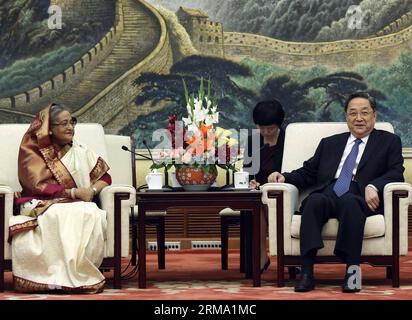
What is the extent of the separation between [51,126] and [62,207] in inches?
25.0

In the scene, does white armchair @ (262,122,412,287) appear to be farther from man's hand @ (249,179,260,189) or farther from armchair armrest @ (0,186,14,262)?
armchair armrest @ (0,186,14,262)

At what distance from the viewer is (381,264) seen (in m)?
6.70

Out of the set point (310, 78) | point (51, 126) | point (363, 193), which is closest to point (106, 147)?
point (51, 126)

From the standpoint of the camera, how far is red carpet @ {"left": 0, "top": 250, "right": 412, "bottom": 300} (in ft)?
20.7

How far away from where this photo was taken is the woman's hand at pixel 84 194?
696cm

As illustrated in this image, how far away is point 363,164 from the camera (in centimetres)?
707

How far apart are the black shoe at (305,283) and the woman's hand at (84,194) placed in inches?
58.8

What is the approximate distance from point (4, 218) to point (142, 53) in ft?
11.5

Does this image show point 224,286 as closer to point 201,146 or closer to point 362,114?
point 201,146

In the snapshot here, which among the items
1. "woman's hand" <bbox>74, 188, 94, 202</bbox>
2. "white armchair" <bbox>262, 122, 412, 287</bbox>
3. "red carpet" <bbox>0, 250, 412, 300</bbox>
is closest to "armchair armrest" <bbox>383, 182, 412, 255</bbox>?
"white armchair" <bbox>262, 122, 412, 287</bbox>

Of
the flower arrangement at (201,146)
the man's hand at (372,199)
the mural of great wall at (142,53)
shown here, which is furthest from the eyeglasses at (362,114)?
the mural of great wall at (142,53)

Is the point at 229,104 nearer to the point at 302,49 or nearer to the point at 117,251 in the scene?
the point at 302,49

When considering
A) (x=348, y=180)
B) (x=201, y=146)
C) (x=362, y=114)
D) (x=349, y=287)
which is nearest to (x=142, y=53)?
(x=201, y=146)

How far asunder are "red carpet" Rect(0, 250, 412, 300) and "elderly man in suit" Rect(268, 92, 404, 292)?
9.1 inches
